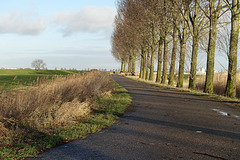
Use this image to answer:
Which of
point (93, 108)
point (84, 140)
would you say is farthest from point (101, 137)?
point (93, 108)

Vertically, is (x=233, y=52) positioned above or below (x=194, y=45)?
below

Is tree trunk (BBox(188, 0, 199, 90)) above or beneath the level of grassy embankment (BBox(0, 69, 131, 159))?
above

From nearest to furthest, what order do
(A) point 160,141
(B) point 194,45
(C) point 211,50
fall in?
(A) point 160,141 < (C) point 211,50 < (B) point 194,45

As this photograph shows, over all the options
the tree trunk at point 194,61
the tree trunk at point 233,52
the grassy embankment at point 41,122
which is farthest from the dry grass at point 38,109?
the tree trunk at point 194,61

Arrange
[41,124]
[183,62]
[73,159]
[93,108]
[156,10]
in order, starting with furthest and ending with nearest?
[156,10] < [183,62] < [93,108] < [41,124] < [73,159]

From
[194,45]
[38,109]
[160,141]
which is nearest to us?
[160,141]

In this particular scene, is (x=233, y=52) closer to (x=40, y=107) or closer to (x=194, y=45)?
(x=194, y=45)

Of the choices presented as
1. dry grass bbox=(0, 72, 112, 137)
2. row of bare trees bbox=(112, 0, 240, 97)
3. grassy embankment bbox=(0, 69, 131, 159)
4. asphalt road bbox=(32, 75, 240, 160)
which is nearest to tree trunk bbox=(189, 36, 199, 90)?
row of bare trees bbox=(112, 0, 240, 97)

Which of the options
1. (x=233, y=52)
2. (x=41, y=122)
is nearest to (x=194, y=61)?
(x=233, y=52)

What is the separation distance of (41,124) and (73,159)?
279 centimetres

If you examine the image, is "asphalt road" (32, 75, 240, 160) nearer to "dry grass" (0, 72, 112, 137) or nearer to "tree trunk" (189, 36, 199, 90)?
"dry grass" (0, 72, 112, 137)

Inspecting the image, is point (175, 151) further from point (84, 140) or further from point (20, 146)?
point (20, 146)

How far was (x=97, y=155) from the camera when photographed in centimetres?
463

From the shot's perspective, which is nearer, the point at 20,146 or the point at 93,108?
the point at 20,146
